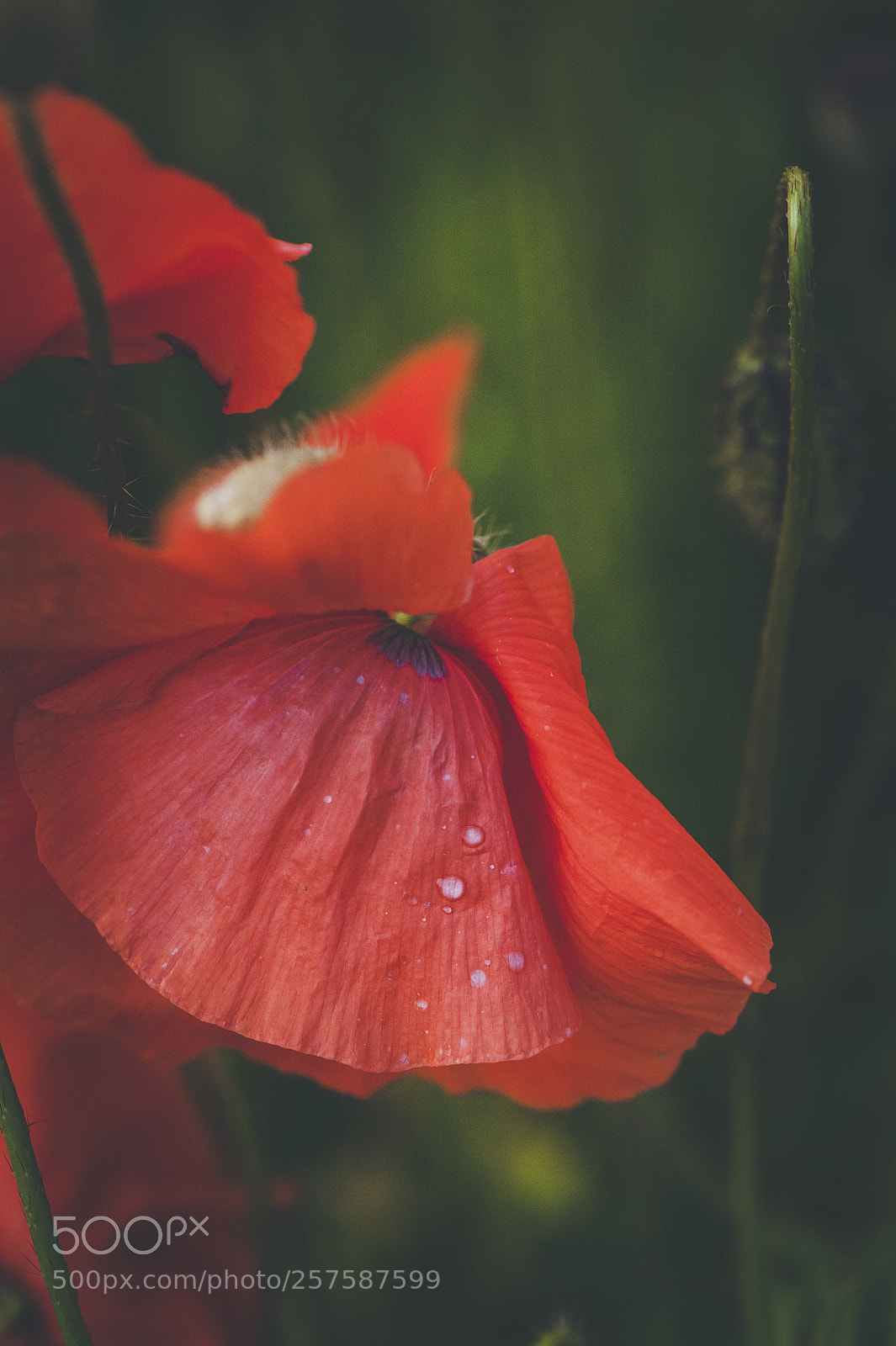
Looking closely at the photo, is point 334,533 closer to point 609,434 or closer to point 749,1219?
point 749,1219

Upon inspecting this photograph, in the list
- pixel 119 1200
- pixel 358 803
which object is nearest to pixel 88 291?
pixel 358 803

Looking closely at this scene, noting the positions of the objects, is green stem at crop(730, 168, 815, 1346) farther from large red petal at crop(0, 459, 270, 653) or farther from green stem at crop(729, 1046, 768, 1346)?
large red petal at crop(0, 459, 270, 653)

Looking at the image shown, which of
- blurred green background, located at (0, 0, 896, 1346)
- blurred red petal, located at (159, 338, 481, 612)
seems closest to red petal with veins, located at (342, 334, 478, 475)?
blurred green background, located at (0, 0, 896, 1346)

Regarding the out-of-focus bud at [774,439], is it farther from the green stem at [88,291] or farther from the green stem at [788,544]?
the green stem at [88,291]

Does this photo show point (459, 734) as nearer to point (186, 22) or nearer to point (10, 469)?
point (10, 469)

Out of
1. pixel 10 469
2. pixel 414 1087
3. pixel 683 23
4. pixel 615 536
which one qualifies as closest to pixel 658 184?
pixel 683 23

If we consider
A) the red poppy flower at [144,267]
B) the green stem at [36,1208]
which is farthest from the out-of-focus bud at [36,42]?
the green stem at [36,1208]
